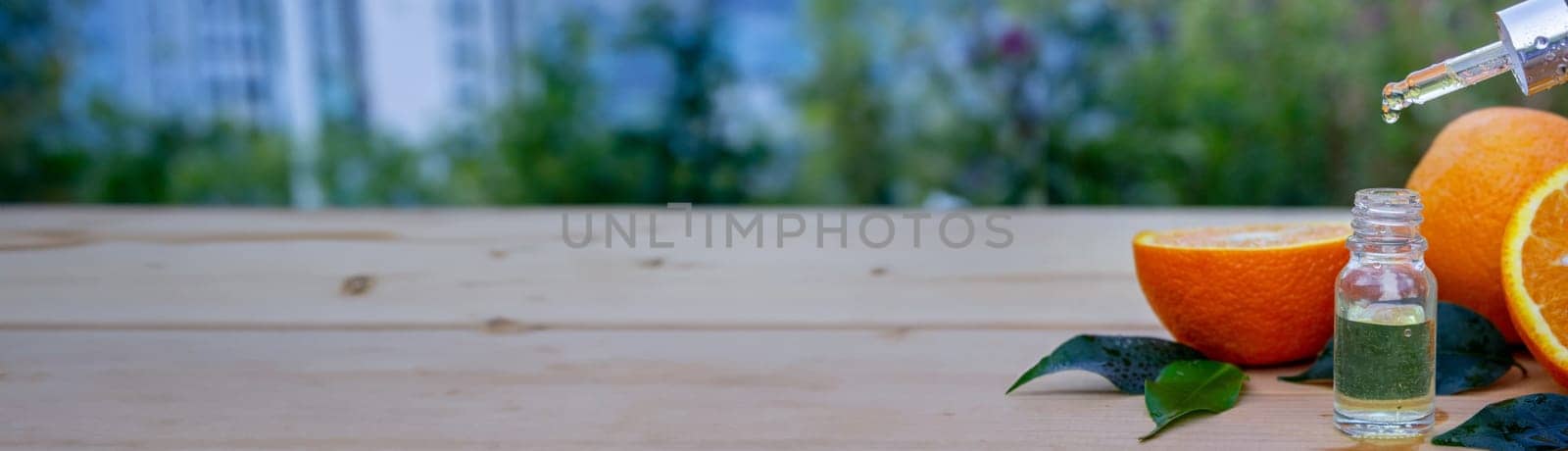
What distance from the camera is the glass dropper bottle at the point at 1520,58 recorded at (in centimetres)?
Result: 51

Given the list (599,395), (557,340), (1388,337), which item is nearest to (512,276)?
(557,340)

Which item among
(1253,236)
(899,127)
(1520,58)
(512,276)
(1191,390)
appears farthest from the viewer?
(899,127)

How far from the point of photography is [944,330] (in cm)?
83

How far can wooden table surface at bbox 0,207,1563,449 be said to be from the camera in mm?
587

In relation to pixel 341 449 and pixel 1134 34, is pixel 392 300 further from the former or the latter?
pixel 1134 34

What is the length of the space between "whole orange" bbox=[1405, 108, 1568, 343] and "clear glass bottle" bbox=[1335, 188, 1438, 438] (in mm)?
131

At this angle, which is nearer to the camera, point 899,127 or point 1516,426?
point 1516,426

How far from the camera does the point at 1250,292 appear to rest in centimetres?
67

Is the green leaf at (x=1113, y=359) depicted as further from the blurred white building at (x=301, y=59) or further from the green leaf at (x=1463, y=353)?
the blurred white building at (x=301, y=59)

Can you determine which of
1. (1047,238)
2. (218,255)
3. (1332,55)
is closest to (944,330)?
(1047,238)

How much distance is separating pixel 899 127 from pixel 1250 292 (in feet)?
5.75

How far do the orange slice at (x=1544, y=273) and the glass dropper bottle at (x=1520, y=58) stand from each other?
9 cm

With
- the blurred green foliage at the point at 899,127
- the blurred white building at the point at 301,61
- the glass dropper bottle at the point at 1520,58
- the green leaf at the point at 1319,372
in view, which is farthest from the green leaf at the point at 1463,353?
the blurred white building at the point at 301,61

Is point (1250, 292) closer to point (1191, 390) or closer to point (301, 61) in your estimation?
point (1191, 390)
